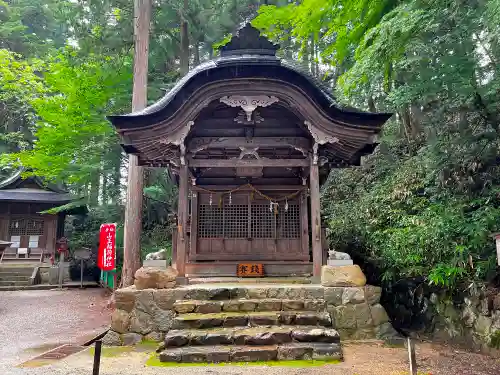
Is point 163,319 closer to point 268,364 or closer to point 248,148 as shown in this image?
point 268,364

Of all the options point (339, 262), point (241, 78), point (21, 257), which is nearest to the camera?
point (339, 262)

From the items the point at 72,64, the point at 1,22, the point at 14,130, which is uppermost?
the point at 1,22

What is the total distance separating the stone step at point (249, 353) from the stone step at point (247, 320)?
17.7 inches

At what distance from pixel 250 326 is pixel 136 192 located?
5.99m

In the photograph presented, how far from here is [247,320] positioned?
544 centimetres

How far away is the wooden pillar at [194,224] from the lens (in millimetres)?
8750

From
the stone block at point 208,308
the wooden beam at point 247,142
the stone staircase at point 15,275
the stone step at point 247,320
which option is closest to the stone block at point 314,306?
the stone step at point 247,320

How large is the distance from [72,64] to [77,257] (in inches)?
474

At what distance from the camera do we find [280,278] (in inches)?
323

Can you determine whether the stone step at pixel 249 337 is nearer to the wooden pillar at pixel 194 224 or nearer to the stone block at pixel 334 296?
the stone block at pixel 334 296

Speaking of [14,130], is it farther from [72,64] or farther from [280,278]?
[280,278]

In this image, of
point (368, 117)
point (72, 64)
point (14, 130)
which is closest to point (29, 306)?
point (72, 64)

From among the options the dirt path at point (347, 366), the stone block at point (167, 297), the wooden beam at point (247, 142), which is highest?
the wooden beam at point (247, 142)

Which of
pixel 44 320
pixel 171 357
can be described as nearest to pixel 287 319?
pixel 171 357
